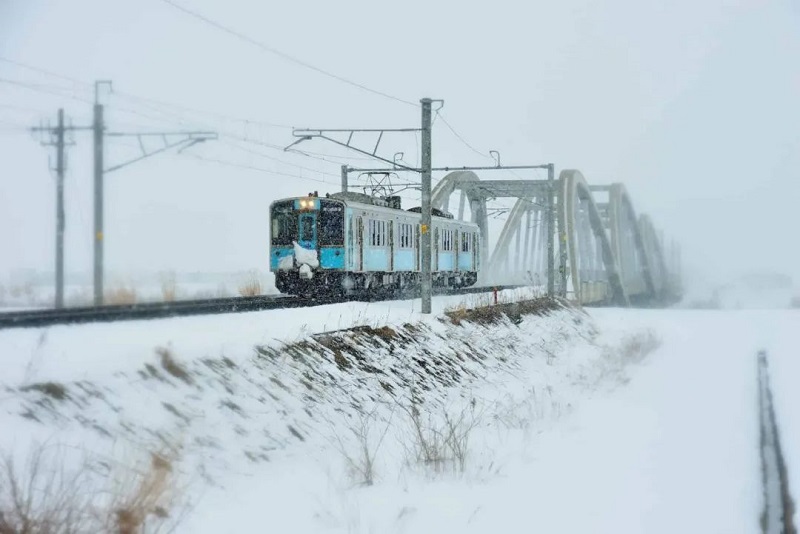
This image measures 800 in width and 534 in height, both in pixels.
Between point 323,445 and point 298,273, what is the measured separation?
1489 centimetres

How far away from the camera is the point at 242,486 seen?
7758 mm

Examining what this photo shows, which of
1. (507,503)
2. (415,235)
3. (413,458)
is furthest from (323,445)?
(415,235)

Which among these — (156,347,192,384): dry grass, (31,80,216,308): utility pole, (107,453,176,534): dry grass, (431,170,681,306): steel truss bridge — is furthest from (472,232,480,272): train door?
(107,453,176,534): dry grass

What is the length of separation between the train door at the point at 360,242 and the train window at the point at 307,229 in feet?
4.07

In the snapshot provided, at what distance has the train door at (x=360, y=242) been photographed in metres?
24.2

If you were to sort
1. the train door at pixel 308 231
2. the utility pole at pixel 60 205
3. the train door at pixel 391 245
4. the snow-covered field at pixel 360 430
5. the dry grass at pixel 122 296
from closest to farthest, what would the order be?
the snow-covered field at pixel 360 430
the dry grass at pixel 122 296
the utility pole at pixel 60 205
the train door at pixel 308 231
the train door at pixel 391 245

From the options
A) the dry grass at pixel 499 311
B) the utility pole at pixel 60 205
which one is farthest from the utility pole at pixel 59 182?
the dry grass at pixel 499 311

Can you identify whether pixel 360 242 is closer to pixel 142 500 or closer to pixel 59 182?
pixel 59 182

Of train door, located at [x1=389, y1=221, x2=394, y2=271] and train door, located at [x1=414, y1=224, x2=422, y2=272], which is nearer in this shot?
train door, located at [x1=389, y1=221, x2=394, y2=271]

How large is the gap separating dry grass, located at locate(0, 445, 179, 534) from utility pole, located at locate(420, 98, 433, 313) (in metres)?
12.7

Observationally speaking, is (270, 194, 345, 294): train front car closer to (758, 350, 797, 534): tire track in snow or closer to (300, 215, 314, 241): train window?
(300, 215, 314, 241): train window

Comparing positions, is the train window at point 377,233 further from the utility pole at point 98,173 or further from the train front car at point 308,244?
the utility pole at point 98,173

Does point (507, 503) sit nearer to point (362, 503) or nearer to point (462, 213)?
point (362, 503)

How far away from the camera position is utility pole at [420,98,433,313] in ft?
62.3
